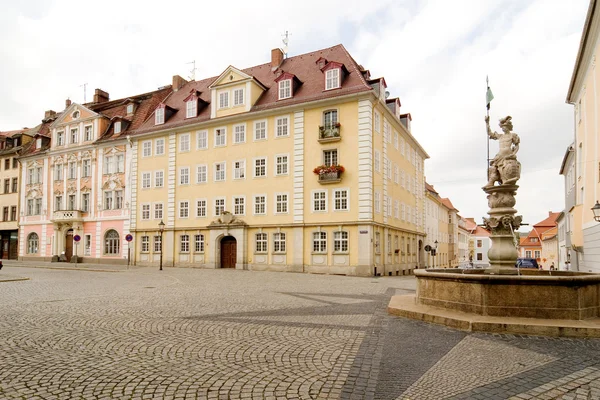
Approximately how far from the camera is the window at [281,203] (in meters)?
31.8

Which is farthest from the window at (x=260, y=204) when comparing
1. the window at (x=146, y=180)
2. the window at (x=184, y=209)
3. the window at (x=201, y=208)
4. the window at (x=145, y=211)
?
the window at (x=146, y=180)

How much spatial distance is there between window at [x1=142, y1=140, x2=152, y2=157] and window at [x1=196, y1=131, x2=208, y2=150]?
536 centimetres

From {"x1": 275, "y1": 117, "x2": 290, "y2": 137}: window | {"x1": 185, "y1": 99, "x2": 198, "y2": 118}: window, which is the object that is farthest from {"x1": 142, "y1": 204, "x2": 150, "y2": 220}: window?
{"x1": 275, "y1": 117, "x2": 290, "y2": 137}: window

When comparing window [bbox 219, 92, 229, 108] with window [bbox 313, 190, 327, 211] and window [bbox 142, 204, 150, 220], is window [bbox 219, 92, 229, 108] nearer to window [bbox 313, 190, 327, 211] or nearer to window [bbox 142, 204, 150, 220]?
window [bbox 313, 190, 327, 211]

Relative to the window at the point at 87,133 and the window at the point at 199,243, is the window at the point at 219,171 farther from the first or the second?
the window at the point at 87,133

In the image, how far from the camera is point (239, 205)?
33.9 m

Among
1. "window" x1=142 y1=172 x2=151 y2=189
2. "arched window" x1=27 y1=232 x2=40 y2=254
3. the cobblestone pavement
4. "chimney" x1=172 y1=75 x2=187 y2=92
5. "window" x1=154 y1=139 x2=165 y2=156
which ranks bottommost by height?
the cobblestone pavement

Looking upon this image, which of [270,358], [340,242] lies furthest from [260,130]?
[270,358]

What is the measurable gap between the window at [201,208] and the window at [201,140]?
4388 mm

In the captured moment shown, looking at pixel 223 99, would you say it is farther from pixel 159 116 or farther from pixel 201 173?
pixel 159 116

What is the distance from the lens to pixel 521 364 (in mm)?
6309

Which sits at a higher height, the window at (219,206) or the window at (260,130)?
the window at (260,130)

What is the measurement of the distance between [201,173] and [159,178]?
15.3ft

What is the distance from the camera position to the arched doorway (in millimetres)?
34031
